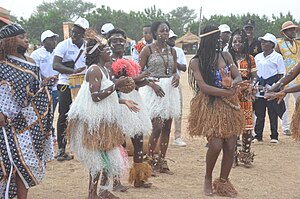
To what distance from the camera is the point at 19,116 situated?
465cm

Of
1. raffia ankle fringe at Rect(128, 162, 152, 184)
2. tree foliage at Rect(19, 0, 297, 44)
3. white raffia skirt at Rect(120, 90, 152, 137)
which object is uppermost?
tree foliage at Rect(19, 0, 297, 44)

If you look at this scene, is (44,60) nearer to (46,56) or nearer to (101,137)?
(46,56)

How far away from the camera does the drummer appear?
7480mm

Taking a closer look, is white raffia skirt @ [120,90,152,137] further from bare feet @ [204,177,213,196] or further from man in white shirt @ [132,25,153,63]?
man in white shirt @ [132,25,153,63]

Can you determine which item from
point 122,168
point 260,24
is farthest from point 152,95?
point 260,24

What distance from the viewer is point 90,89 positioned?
519cm

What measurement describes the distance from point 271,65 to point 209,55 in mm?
3657

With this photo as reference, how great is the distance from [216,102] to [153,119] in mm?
1405

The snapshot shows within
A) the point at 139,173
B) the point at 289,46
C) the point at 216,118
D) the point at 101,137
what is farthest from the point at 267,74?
the point at 101,137

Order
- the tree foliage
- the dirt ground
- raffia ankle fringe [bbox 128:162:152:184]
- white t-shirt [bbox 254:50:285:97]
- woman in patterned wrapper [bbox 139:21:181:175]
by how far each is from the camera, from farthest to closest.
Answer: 1. the tree foliage
2. white t-shirt [bbox 254:50:285:97]
3. woman in patterned wrapper [bbox 139:21:181:175]
4. raffia ankle fringe [bbox 128:162:152:184]
5. the dirt ground

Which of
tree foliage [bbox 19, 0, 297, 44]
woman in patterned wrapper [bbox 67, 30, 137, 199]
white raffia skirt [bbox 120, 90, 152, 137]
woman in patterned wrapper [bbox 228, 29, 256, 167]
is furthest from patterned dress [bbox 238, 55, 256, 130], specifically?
tree foliage [bbox 19, 0, 297, 44]

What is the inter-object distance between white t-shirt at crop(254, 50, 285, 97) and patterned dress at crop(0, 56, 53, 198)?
17.8 feet

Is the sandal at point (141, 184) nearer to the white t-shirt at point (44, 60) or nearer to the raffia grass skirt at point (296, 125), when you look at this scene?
the raffia grass skirt at point (296, 125)

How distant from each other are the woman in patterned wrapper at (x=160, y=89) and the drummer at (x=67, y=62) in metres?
1.06
